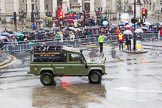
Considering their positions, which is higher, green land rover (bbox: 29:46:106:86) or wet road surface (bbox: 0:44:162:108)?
green land rover (bbox: 29:46:106:86)

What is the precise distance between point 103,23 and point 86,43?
36.6 ft

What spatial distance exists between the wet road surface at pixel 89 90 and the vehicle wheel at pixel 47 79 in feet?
1.13

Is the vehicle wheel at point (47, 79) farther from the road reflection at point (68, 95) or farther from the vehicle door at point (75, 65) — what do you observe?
the vehicle door at point (75, 65)

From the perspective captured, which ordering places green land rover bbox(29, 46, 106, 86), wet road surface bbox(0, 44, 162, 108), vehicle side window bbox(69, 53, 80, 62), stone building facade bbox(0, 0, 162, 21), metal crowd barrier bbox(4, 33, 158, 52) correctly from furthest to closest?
stone building facade bbox(0, 0, 162, 21) → metal crowd barrier bbox(4, 33, 158, 52) → vehicle side window bbox(69, 53, 80, 62) → green land rover bbox(29, 46, 106, 86) → wet road surface bbox(0, 44, 162, 108)

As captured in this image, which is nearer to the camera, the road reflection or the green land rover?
the road reflection

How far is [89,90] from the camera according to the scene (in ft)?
80.1

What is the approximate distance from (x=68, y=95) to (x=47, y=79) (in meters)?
2.95

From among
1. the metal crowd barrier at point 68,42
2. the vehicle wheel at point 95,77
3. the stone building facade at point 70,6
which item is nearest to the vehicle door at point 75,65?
the vehicle wheel at point 95,77

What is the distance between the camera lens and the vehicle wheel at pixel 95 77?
2608 cm

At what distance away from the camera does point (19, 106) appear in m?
21.1

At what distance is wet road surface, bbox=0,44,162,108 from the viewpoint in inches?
845

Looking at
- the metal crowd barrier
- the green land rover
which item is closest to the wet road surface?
the green land rover

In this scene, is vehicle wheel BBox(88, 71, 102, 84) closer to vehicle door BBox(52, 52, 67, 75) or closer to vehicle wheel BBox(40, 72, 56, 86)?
vehicle door BBox(52, 52, 67, 75)

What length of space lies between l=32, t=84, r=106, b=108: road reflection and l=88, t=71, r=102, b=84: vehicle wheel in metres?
0.46
